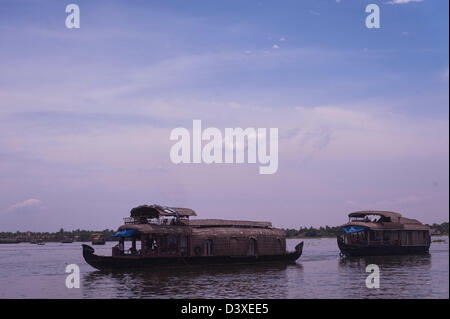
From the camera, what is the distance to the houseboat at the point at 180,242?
37.1 m

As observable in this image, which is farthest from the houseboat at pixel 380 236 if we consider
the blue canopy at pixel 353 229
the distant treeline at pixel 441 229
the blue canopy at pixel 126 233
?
the distant treeline at pixel 441 229

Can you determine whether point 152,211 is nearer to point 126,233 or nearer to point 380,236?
point 126,233

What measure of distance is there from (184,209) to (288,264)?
42.3ft

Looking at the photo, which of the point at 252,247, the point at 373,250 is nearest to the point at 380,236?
the point at 373,250

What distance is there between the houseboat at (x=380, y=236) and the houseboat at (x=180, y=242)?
13.5 m

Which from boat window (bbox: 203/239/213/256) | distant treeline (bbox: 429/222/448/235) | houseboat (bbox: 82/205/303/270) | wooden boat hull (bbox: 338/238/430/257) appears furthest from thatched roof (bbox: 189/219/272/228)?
distant treeline (bbox: 429/222/448/235)

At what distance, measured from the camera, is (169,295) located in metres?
26.2

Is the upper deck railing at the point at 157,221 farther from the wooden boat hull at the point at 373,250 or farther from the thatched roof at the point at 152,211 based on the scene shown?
the wooden boat hull at the point at 373,250

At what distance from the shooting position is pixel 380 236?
186 ft

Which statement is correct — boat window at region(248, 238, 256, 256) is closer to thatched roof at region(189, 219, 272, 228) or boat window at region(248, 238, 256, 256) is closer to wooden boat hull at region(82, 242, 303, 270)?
wooden boat hull at region(82, 242, 303, 270)

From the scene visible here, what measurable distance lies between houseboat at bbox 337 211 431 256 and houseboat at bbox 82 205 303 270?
533 inches

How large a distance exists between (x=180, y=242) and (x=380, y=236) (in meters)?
27.4
